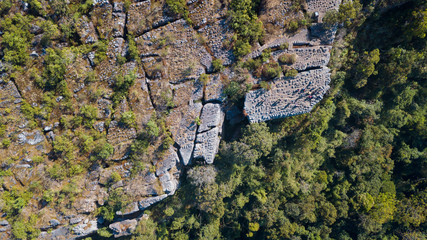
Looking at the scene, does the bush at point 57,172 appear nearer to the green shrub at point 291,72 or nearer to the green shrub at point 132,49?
the green shrub at point 132,49

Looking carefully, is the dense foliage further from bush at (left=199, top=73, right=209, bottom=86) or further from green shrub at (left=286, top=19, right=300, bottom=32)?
green shrub at (left=286, top=19, right=300, bottom=32)

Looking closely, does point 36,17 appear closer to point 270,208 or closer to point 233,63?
point 233,63

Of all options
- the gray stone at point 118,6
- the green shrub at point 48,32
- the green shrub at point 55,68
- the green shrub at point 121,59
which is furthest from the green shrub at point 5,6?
the green shrub at point 121,59

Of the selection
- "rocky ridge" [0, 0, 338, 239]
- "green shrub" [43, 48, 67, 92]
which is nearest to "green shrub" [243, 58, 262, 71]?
"rocky ridge" [0, 0, 338, 239]

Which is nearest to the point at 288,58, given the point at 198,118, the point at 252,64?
the point at 252,64

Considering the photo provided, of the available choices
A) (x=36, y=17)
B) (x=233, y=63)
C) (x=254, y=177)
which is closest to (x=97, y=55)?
(x=36, y=17)
